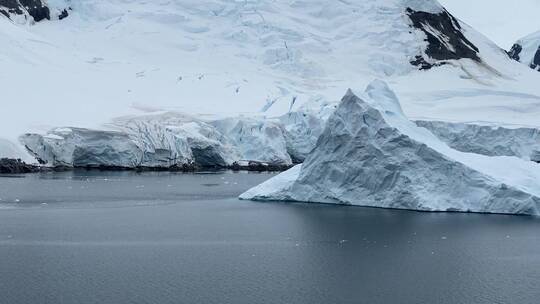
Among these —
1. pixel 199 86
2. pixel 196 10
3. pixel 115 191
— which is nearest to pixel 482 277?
pixel 115 191

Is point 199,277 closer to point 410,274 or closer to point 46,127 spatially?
point 410,274

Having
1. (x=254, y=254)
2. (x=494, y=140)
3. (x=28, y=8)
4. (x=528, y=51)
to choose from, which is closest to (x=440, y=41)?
(x=494, y=140)

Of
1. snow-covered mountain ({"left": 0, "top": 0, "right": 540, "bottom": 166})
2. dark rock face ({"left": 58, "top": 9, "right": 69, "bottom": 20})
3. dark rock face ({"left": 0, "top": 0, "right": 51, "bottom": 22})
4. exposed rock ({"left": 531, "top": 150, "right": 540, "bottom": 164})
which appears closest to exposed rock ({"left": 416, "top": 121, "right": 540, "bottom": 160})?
exposed rock ({"left": 531, "top": 150, "right": 540, "bottom": 164})

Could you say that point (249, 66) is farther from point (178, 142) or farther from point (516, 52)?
point (516, 52)

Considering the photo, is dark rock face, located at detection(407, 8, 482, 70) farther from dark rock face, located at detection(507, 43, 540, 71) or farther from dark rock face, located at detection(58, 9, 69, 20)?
dark rock face, located at detection(507, 43, 540, 71)

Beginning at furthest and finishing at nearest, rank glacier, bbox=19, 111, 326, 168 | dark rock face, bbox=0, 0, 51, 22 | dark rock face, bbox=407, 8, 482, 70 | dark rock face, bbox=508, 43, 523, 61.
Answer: dark rock face, bbox=508, 43, 523, 61, dark rock face, bbox=407, 8, 482, 70, dark rock face, bbox=0, 0, 51, 22, glacier, bbox=19, 111, 326, 168

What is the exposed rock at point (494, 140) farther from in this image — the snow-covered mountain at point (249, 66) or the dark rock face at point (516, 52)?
the dark rock face at point (516, 52)

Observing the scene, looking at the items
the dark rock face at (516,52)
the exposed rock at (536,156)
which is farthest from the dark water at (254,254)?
the dark rock face at (516,52)
